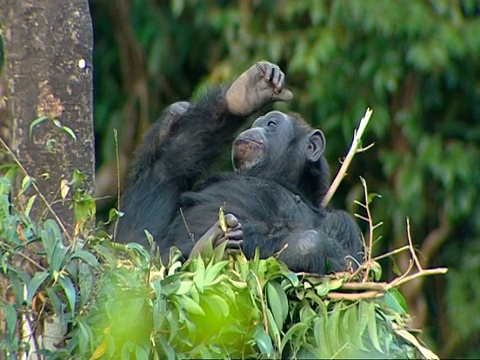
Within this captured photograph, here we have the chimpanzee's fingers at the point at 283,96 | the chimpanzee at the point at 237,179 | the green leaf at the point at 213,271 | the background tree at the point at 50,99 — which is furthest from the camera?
the chimpanzee at the point at 237,179

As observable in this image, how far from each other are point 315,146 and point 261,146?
0.25 meters

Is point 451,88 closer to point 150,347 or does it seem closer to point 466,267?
point 466,267

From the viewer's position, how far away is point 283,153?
4301 mm

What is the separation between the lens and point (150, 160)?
423 cm

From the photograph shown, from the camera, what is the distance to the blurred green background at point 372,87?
247 inches

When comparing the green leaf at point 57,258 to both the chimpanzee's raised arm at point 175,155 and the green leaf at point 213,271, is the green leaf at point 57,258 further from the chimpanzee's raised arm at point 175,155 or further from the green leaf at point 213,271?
the chimpanzee's raised arm at point 175,155

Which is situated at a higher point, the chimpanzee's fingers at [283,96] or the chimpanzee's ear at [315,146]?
the chimpanzee's fingers at [283,96]

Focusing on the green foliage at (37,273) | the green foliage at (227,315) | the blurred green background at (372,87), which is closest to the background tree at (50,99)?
the green foliage at (37,273)

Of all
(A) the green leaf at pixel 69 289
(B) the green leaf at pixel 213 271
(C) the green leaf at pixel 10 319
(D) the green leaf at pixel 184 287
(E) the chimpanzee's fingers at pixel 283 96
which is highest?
(E) the chimpanzee's fingers at pixel 283 96

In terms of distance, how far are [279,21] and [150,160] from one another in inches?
108

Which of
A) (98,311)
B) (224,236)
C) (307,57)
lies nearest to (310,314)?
(224,236)

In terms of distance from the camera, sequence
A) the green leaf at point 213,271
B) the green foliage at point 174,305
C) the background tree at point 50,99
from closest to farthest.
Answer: the green foliage at point 174,305, the green leaf at point 213,271, the background tree at point 50,99

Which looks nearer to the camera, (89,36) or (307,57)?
(89,36)

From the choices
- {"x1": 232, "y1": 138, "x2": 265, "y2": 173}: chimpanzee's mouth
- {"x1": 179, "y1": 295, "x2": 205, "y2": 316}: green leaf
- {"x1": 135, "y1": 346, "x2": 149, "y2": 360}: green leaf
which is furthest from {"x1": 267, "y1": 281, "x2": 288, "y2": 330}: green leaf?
{"x1": 232, "y1": 138, "x2": 265, "y2": 173}: chimpanzee's mouth
